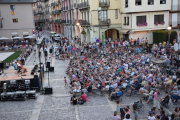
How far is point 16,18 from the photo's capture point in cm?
4325

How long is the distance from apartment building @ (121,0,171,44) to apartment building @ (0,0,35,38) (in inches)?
833

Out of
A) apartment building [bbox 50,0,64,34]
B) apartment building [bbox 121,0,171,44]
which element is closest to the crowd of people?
apartment building [bbox 121,0,171,44]

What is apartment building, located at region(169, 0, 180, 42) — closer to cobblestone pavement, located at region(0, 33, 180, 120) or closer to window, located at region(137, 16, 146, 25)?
window, located at region(137, 16, 146, 25)

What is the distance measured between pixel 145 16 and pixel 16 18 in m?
26.0

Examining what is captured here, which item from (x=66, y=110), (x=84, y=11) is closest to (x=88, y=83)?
(x=66, y=110)

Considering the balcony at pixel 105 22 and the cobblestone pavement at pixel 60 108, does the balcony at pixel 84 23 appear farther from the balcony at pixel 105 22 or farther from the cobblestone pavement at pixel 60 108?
the cobblestone pavement at pixel 60 108

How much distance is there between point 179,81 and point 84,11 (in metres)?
27.8

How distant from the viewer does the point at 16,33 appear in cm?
4344

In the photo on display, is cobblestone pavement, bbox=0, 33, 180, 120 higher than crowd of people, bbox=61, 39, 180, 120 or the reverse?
the reverse

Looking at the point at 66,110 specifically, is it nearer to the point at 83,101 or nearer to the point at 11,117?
the point at 83,101

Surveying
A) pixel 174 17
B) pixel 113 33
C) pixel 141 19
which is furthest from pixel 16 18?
pixel 174 17

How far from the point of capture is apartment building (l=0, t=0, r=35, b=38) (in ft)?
139

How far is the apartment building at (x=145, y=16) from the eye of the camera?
3173 cm

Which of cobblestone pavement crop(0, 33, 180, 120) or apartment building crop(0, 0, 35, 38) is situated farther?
apartment building crop(0, 0, 35, 38)
